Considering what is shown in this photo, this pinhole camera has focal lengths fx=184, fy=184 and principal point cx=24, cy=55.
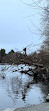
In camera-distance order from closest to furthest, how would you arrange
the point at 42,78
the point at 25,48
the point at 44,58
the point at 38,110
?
the point at 38,110, the point at 25,48, the point at 44,58, the point at 42,78

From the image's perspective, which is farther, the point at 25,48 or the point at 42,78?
the point at 42,78

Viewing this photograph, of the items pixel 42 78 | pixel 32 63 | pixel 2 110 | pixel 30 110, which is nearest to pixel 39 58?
pixel 32 63

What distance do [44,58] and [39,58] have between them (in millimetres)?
597

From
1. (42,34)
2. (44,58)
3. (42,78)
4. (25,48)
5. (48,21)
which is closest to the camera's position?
(48,21)

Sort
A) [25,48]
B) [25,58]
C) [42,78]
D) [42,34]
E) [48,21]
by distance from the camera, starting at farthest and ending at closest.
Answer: [42,78] < [25,58] < [25,48] < [42,34] < [48,21]

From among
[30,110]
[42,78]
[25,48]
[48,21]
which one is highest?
[48,21]

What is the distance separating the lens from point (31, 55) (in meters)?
17.2

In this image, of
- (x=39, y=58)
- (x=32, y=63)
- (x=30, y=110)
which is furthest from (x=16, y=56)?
(x=30, y=110)

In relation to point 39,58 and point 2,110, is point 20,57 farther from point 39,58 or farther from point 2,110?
point 2,110

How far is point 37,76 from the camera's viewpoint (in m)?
27.5

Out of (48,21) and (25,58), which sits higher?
(48,21)

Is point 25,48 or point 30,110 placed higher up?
point 25,48

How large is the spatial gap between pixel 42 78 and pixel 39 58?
7.90m

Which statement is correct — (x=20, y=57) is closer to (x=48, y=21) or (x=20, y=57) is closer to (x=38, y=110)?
(x=48, y=21)
